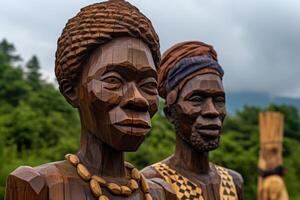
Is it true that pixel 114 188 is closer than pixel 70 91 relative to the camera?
Yes

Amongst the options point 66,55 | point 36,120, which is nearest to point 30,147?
point 36,120

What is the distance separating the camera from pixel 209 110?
13.5 ft

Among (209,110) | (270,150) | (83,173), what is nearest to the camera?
(83,173)

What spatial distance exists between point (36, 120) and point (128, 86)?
18149 millimetres

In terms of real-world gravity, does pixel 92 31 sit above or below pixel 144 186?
above

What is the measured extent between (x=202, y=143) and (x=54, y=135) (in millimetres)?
17435

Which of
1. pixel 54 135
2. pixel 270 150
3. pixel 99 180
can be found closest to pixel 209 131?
pixel 99 180

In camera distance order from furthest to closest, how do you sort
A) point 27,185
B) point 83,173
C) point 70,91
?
point 70,91
point 83,173
point 27,185

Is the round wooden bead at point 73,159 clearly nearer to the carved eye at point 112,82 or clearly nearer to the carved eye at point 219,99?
the carved eye at point 112,82

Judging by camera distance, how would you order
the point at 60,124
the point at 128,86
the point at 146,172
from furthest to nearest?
the point at 60,124
the point at 146,172
the point at 128,86

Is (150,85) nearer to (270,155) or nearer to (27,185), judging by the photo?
(27,185)

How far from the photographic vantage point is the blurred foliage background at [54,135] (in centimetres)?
1878

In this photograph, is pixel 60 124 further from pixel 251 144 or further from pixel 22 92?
pixel 251 144

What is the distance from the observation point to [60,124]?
2183cm
